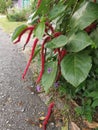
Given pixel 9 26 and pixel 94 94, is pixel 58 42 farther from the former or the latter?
pixel 9 26

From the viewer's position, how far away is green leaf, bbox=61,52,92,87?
4.14 feet

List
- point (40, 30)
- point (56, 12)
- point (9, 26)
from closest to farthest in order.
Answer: point (40, 30)
point (56, 12)
point (9, 26)

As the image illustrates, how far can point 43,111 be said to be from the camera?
2.91 meters

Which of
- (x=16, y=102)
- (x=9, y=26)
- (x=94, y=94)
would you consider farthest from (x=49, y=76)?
(x=9, y=26)

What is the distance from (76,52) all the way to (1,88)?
241 cm

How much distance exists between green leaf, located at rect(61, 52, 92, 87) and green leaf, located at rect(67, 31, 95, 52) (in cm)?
8

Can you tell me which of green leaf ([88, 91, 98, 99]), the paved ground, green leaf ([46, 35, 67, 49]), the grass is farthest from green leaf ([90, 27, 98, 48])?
the grass

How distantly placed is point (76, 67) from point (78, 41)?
0.14 meters

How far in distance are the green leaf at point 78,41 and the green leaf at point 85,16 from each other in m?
0.04

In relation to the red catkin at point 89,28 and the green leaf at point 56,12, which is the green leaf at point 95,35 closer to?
the red catkin at point 89,28

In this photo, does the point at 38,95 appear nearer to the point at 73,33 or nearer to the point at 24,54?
the point at 73,33

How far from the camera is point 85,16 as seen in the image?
1.27 meters

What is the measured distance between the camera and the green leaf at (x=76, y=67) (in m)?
1.26

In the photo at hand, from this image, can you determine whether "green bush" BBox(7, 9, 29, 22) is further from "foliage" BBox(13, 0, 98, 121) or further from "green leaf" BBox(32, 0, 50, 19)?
"green leaf" BBox(32, 0, 50, 19)
